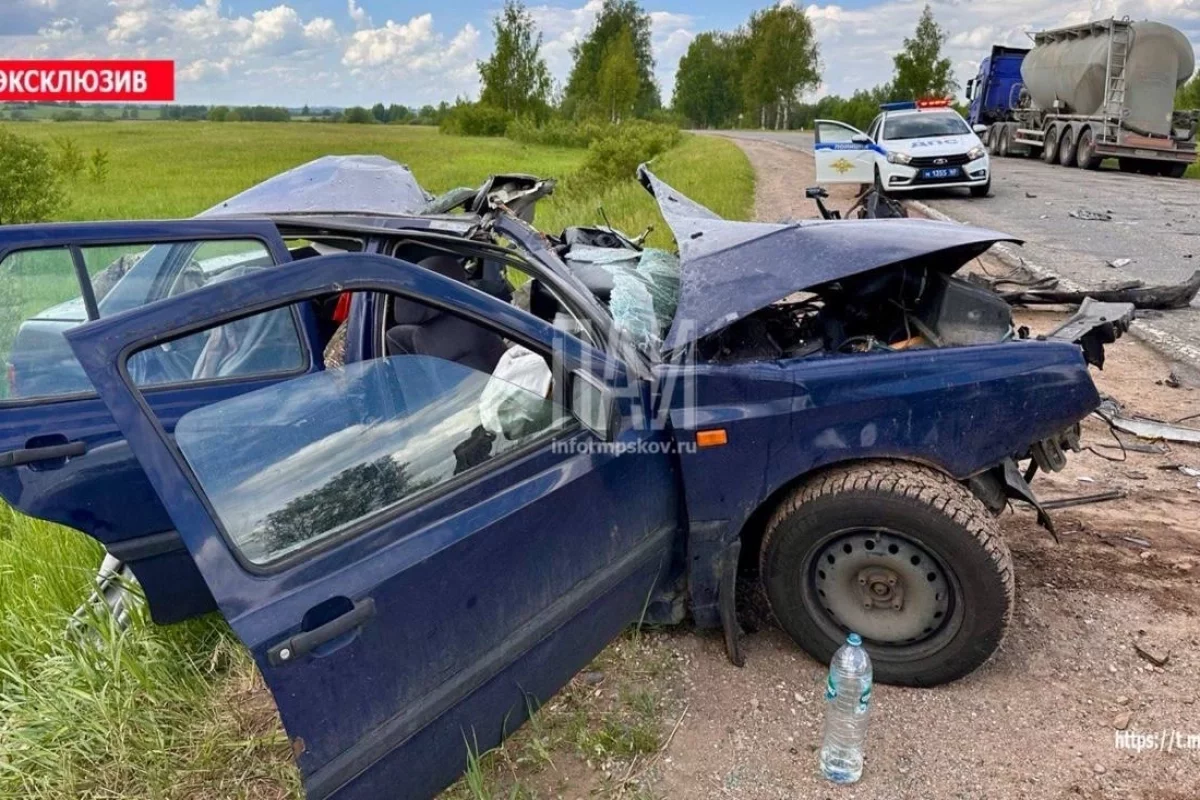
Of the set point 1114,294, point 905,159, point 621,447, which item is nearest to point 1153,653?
point 621,447

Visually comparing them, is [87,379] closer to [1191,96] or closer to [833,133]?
[833,133]

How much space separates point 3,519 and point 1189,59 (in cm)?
2157

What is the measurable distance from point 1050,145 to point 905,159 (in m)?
9.37

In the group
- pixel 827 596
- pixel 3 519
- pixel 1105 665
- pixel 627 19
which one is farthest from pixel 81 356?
pixel 627 19

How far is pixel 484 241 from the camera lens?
3.17 meters

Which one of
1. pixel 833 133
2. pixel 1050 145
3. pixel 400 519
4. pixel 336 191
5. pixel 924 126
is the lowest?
pixel 400 519

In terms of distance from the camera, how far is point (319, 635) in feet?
5.70

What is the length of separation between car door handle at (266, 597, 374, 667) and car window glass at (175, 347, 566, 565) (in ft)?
0.58

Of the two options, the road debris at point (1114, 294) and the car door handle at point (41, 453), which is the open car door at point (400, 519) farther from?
the road debris at point (1114, 294)

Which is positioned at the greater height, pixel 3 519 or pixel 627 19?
pixel 627 19

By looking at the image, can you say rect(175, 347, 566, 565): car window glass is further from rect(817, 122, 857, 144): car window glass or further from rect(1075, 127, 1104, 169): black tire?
rect(1075, 127, 1104, 169): black tire

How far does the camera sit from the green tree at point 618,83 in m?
54.5

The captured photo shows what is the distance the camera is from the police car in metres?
A: 13.8

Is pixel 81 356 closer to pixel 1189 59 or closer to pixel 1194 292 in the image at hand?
pixel 1194 292
